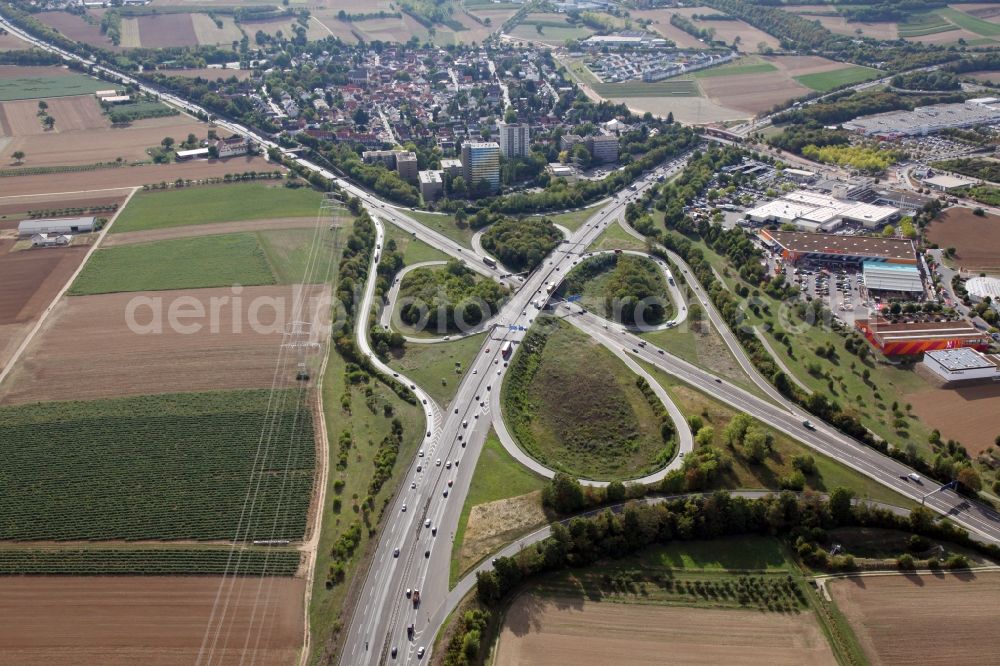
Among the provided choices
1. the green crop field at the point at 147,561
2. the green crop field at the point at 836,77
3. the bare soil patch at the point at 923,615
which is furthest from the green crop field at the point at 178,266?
the green crop field at the point at 836,77

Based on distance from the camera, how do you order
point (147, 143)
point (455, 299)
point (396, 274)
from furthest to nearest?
point (147, 143), point (396, 274), point (455, 299)

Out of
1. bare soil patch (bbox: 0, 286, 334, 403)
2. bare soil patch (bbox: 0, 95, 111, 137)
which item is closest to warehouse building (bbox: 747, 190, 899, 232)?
bare soil patch (bbox: 0, 286, 334, 403)

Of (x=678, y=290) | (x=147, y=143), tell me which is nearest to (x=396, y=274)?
(x=678, y=290)

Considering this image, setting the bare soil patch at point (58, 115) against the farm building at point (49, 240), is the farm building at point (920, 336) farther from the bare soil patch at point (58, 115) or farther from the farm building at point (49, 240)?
the bare soil patch at point (58, 115)

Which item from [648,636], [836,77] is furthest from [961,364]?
[836,77]

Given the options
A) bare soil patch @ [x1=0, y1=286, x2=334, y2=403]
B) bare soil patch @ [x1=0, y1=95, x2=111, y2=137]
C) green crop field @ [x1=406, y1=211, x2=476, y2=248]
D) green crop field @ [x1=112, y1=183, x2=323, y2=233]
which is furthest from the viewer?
bare soil patch @ [x1=0, y1=95, x2=111, y2=137]

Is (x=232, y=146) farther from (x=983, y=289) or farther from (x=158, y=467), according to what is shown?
(x=983, y=289)

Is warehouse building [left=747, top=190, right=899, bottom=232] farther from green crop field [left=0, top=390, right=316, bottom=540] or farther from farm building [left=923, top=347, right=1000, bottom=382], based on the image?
green crop field [left=0, top=390, right=316, bottom=540]

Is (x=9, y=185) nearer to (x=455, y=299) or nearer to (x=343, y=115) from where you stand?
(x=343, y=115)
